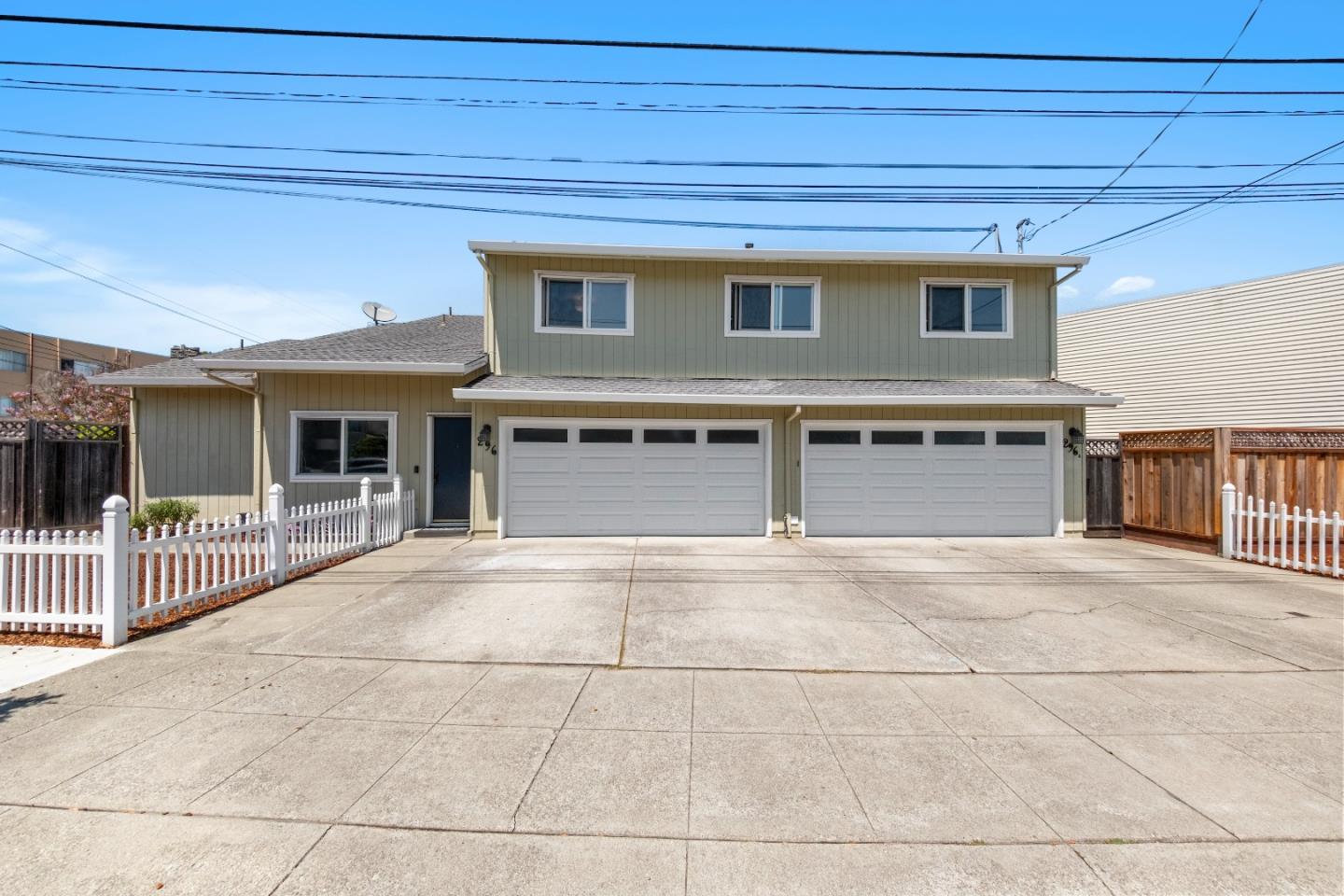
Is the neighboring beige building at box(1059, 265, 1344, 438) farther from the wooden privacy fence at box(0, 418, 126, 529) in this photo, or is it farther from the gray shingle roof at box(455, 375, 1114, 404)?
the wooden privacy fence at box(0, 418, 126, 529)

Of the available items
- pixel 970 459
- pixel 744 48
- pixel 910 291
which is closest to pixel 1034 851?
pixel 744 48

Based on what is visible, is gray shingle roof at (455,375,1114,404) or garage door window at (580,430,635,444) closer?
gray shingle roof at (455,375,1114,404)

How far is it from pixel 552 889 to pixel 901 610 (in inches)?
208

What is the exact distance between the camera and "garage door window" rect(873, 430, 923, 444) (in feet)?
39.1

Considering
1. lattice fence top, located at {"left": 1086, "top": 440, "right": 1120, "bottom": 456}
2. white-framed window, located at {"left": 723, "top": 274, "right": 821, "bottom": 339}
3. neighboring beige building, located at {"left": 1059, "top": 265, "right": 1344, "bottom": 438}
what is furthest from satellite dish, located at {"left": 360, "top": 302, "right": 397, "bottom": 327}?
neighboring beige building, located at {"left": 1059, "top": 265, "right": 1344, "bottom": 438}

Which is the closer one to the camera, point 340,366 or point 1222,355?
point 340,366

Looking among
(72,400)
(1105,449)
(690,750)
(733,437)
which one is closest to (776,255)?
(733,437)

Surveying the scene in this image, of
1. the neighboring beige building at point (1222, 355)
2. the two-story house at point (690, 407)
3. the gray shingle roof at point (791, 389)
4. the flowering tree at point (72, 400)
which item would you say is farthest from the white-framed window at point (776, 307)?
the flowering tree at point (72, 400)

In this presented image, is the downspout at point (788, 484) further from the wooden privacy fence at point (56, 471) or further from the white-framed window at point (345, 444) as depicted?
the wooden privacy fence at point (56, 471)

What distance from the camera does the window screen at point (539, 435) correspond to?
458 inches

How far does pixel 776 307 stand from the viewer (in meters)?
12.5

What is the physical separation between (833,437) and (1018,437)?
11.9ft

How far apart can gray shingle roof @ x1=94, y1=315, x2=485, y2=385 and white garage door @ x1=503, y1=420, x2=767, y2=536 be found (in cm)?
219

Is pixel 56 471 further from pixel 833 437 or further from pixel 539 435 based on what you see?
pixel 833 437
